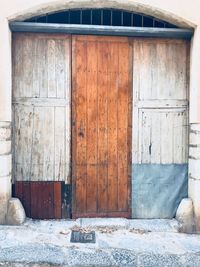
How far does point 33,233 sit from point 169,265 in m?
1.95

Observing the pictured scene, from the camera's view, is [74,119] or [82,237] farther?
[74,119]

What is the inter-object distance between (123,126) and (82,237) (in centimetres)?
182

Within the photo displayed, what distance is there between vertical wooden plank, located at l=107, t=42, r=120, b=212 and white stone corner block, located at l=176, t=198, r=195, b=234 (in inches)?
39.9

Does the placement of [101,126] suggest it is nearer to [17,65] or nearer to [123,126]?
[123,126]

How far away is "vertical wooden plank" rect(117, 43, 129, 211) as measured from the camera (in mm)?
5961

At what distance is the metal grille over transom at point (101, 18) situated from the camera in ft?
19.2

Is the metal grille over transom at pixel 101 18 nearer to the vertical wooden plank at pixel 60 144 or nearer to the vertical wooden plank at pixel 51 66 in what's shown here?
the vertical wooden plank at pixel 51 66

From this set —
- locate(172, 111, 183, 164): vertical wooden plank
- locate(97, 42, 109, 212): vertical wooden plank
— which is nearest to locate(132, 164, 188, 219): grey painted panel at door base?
locate(172, 111, 183, 164): vertical wooden plank

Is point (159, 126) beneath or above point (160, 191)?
above

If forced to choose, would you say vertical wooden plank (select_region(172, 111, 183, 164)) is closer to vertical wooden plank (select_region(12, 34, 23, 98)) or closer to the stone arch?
the stone arch

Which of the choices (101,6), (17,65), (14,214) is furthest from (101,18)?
(14,214)

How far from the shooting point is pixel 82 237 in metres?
5.28

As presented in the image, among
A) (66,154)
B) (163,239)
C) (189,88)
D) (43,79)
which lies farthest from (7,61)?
(163,239)

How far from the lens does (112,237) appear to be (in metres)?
5.28
